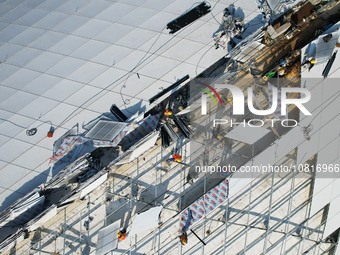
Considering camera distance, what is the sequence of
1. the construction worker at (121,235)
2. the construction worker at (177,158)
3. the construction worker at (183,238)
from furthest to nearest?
the construction worker at (177,158), the construction worker at (183,238), the construction worker at (121,235)

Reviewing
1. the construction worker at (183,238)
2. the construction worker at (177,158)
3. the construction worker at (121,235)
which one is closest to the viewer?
the construction worker at (121,235)

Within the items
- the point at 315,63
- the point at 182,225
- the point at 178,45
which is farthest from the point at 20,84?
the point at 315,63

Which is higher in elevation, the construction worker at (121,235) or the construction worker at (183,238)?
the construction worker at (121,235)

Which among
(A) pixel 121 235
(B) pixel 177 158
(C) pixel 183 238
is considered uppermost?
(B) pixel 177 158

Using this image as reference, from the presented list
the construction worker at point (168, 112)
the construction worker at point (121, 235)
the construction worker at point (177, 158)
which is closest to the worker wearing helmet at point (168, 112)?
the construction worker at point (168, 112)

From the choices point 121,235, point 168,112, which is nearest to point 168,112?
point 168,112

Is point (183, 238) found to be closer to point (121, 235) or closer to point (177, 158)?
point (121, 235)

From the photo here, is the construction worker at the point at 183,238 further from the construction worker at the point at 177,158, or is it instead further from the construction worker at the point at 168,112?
the construction worker at the point at 168,112

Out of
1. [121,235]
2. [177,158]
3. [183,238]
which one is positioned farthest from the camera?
[177,158]

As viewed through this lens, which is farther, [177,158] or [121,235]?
[177,158]

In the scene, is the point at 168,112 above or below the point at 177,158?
above

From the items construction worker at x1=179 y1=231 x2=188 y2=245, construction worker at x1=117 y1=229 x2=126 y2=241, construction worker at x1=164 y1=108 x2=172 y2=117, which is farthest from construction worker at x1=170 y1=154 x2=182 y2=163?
construction worker at x1=117 y1=229 x2=126 y2=241

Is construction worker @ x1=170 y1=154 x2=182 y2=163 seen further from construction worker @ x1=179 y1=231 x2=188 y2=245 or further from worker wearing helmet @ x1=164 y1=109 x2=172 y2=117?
construction worker @ x1=179 y1=231 x2=188 y2=245

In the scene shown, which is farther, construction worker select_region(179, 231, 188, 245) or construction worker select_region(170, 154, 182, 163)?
construction worker select_region(170, 154, 182, 163)
